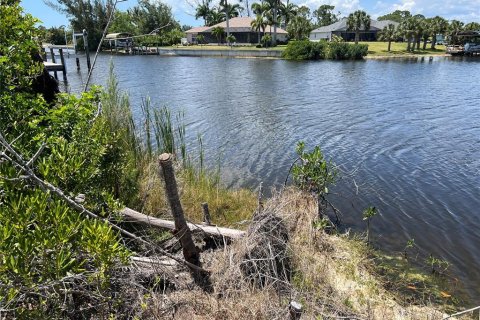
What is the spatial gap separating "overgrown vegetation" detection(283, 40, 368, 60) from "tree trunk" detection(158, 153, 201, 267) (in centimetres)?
4765

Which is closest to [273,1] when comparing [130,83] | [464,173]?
[130,83]

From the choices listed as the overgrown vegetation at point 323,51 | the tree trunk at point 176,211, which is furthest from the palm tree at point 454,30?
the tree trunk at point 176,211

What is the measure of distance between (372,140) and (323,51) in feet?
128

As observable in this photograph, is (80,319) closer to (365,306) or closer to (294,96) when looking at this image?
(365,306)

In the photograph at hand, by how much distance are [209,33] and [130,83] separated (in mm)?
56982

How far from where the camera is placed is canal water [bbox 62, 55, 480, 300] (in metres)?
8.24

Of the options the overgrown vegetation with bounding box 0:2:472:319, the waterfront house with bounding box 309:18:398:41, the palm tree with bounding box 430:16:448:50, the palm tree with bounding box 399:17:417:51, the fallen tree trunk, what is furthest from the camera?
the waterfront house with bounding box 309:18:398:41

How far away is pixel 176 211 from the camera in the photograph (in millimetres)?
4027

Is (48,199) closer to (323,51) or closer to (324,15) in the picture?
(323,51)

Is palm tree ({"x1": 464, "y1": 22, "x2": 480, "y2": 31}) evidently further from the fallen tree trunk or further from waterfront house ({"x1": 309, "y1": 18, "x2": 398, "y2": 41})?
the fallen tree trunk

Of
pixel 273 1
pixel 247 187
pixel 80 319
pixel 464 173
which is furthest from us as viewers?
pixel 273 1

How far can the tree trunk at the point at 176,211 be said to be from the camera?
3.82 meters

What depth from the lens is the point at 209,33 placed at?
79.8 metres

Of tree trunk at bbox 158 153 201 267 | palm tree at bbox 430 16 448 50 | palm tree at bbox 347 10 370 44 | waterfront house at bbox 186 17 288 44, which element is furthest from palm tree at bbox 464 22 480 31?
tree trunk at bbox 158 153 201 267
